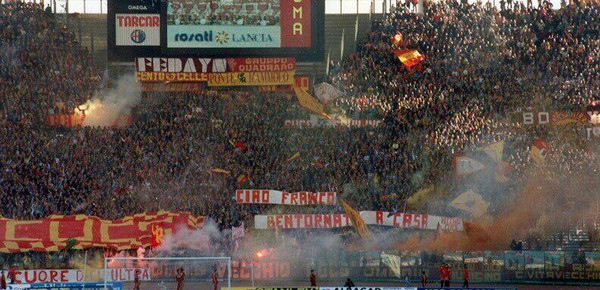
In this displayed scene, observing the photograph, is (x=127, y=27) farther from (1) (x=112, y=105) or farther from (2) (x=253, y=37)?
(2) (x=253, y=37)

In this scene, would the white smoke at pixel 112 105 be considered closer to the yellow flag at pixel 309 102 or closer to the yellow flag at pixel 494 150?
the yellow flag at pixel 309 102

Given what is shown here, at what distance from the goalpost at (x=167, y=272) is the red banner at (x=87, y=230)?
334 cm

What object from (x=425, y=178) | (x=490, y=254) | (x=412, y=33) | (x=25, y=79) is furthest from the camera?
(x=412, y=33)

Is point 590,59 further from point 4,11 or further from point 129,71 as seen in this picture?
point 4,11

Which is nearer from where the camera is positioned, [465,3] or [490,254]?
[490,254]

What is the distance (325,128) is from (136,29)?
424 inches

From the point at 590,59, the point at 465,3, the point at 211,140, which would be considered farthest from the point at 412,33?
the point at 211,140

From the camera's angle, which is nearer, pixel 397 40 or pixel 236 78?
pixel 236 78

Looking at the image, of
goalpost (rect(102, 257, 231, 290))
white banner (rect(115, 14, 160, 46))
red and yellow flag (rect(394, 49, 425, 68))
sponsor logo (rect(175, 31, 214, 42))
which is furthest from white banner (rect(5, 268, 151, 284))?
red and yellow flag (rect(394, 49, 425, 68))

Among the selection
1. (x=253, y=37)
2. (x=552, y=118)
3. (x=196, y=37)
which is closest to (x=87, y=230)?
(x=196, y=37)

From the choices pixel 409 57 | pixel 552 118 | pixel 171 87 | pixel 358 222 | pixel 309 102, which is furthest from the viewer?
pixel 409 57

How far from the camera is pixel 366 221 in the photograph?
167 ft

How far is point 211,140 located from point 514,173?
15.0 m

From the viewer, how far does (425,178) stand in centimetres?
5238
